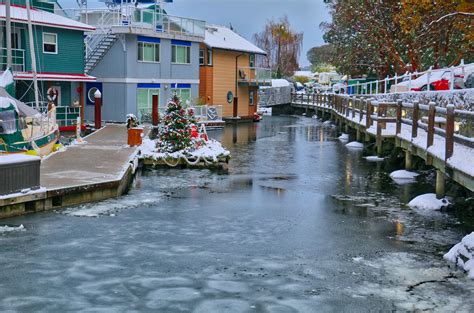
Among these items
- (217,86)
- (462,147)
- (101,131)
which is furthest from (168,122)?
(217,86)

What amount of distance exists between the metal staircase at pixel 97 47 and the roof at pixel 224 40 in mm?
10634

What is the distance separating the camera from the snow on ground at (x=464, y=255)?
34.5ft

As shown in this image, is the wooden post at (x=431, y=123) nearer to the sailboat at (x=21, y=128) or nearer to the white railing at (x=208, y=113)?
the sailboat at (x=21, y=128)

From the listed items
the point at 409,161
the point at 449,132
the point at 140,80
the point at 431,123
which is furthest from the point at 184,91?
the point at 449,132

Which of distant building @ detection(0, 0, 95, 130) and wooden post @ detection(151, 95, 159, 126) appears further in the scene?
wooden post @ detection(151, 95, 159, 126)

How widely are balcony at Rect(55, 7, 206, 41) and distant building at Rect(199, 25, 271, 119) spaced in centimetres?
599

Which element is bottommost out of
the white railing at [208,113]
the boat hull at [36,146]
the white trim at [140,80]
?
the boat hull at [36,146]

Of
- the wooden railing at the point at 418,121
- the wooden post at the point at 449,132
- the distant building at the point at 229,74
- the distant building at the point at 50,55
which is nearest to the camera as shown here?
the wooden railing at the point at 418,121

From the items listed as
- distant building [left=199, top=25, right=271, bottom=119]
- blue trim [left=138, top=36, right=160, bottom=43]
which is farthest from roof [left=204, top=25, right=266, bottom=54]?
blue trim [left=138, top=36, right=160, bottom=43]

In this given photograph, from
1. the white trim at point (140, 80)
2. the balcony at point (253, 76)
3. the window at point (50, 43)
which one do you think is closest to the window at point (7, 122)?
the window at point (50, 43)

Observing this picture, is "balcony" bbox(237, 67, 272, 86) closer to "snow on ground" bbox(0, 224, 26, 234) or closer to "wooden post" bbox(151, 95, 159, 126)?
"wooden post" bbox(151, 95, 159, 126)

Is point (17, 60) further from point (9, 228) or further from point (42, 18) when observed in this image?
point (9, 228)

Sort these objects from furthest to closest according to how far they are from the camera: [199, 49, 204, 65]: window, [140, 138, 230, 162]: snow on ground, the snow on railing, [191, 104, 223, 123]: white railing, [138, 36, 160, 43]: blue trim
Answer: [199, 49, 204, 65]: window, [191, 104, 223, 123]: white railing, [138, 36, 160, 43]: blue trim, [140, 138, 230, 162]: snow on ground, the snow on railing

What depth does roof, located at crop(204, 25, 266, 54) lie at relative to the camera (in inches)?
2002
